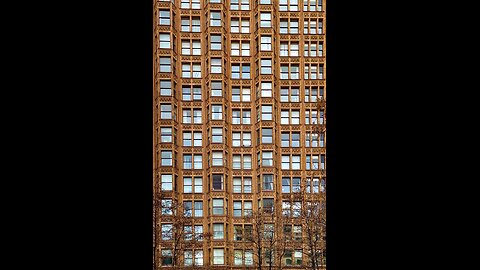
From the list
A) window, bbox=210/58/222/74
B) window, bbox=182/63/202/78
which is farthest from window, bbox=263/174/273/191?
window, bbox=182/63/202/78

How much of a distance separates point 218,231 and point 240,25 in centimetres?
1176

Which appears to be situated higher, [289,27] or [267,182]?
[289,27]

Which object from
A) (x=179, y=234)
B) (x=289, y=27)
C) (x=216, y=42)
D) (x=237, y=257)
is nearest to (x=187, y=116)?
(x=216, y=42)

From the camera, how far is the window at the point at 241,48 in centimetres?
4125

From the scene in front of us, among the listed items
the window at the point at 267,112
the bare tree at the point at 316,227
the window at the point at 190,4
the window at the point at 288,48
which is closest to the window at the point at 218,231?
the window at the point at 267,112

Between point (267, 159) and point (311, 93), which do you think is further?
point (311, 93)

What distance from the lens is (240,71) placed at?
1625 inches

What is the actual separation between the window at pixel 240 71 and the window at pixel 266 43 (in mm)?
1467

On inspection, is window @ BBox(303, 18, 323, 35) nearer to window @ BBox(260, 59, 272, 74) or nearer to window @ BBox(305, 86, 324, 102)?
window @ BBox(260, 59, 272, 74)

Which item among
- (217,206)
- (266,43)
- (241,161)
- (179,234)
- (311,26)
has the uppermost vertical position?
(311,26)

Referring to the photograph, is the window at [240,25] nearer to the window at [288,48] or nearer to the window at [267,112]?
the window at [288,48]

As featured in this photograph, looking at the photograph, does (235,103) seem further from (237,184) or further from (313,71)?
(313,71)

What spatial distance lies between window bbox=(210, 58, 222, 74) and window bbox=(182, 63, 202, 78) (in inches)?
30.0
